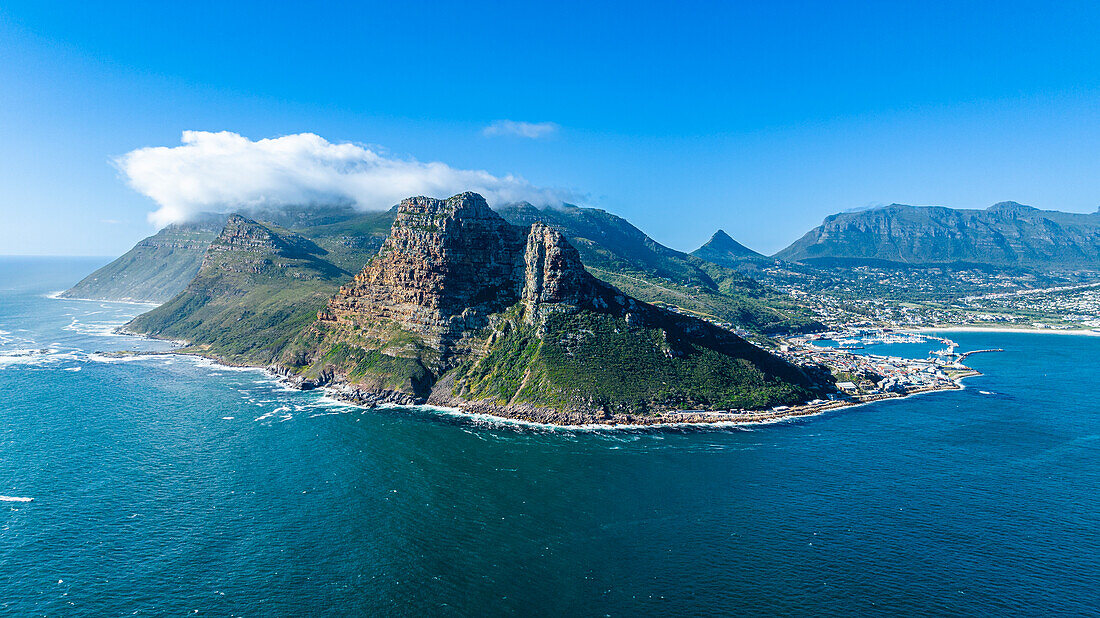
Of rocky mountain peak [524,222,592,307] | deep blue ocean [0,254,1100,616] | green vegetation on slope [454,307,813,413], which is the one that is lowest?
deep blue ocean [0,254,1100,616]

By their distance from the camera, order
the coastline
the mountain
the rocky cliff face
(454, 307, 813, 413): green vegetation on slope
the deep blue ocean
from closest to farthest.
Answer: the deep blue ocean, the coastline, (454, 307, 813, 413): green vegetation on slope, the mountain, the rocky cliff face

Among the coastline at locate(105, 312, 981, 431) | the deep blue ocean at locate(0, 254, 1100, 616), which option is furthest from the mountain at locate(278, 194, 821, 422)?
the deep blue ocean at locate(0, 254, 1100, 616)

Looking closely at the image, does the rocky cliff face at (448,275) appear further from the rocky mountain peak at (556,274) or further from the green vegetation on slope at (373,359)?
the rocky mountain peak at (556,274)

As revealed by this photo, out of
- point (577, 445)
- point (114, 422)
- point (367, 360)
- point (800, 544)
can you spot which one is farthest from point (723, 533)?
point (114, 422)

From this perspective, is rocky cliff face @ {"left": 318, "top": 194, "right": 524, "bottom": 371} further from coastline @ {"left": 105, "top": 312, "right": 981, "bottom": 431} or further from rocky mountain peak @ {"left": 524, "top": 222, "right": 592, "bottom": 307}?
coastline @ {"left": 105, "top": 312, "right": 981, "bottom": 431}

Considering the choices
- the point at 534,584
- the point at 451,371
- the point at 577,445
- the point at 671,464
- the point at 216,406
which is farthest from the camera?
the point at 451,371

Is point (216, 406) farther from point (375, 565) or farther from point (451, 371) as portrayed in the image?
point (375, 565)

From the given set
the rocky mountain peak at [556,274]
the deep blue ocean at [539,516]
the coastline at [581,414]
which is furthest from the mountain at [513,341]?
the deep blue ocean at [539,516]

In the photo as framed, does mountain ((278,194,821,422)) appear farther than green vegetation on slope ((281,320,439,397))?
No
